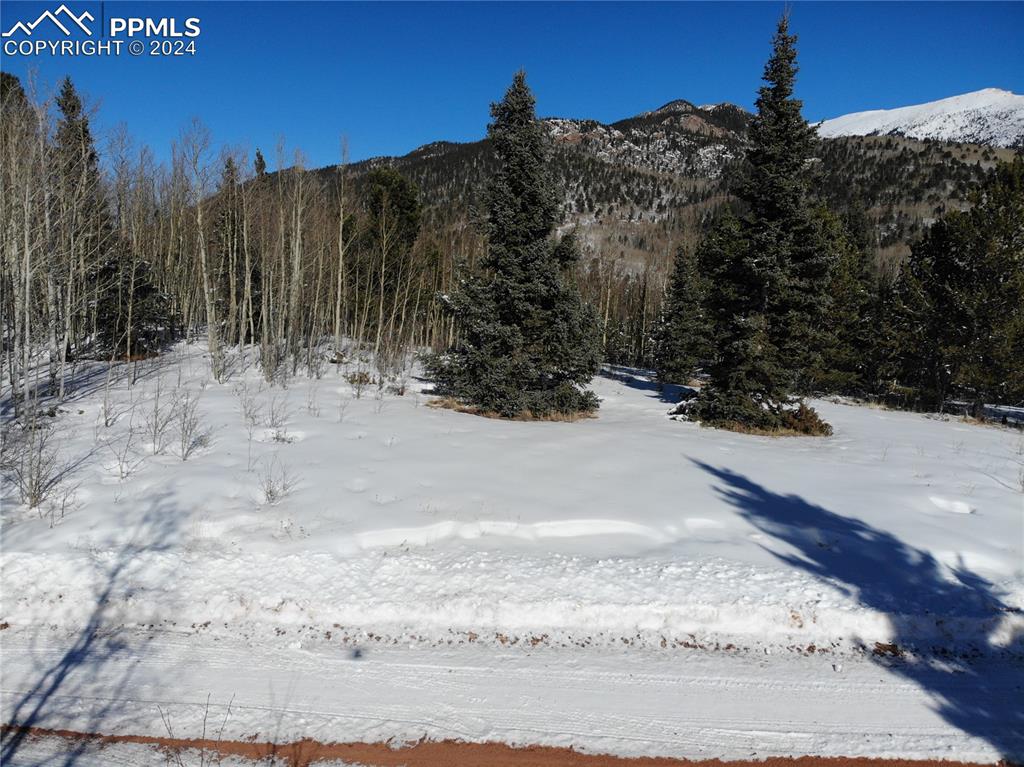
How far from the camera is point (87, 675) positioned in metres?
4.77

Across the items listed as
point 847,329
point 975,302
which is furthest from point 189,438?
point 847,329

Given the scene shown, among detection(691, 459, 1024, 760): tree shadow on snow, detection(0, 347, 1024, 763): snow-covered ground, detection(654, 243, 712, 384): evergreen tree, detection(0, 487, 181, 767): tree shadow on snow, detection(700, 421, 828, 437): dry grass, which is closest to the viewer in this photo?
detection(0, 487, 181, 767): tree shadow on snow

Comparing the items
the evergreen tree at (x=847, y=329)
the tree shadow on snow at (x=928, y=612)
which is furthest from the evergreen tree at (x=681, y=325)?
the tree shadow on snow at (x=928, y=612)

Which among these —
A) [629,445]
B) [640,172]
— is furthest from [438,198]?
[629,445]

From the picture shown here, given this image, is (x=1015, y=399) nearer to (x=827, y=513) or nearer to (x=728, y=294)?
(x=728, y=294)

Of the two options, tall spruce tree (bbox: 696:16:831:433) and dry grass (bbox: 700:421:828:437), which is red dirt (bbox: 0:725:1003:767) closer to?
dry grass (bbox: 700:421:828:437)

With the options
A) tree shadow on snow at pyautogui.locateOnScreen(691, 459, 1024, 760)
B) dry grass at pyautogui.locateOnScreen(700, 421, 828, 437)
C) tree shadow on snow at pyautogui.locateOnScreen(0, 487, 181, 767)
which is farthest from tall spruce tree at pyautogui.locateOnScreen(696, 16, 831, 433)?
tree shadow on snow at pyautogui.locateOnScreen(0, 487, 181, 767)

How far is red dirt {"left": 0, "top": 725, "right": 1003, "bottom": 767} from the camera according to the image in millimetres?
3977

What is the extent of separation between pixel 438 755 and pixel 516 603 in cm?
193

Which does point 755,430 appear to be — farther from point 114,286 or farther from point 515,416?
point 114,286

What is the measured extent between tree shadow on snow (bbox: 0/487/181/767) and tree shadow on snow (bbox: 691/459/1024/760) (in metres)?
6.94

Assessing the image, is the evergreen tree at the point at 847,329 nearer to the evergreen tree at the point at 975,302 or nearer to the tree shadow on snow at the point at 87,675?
the evergreen tree at the point at 975,302

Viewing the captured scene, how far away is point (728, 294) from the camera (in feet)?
52.9

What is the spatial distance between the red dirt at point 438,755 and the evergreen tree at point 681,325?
28026 mm
